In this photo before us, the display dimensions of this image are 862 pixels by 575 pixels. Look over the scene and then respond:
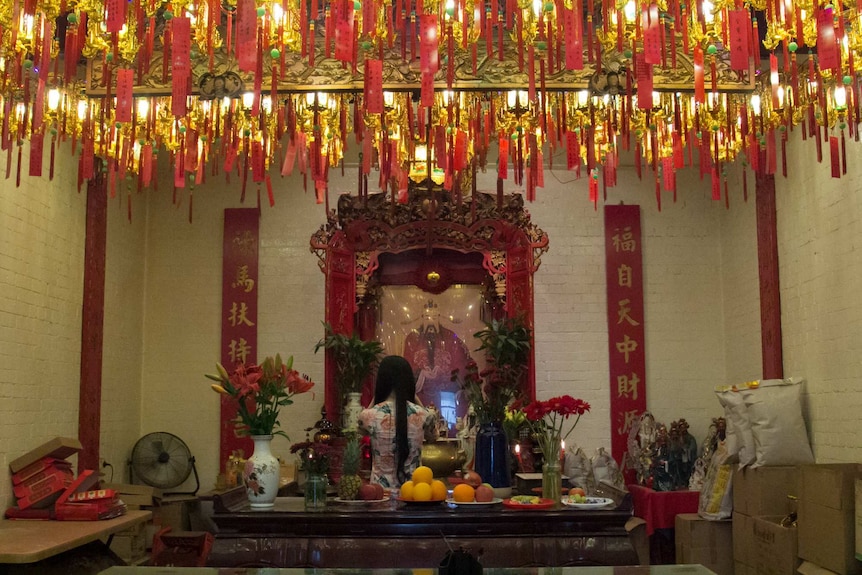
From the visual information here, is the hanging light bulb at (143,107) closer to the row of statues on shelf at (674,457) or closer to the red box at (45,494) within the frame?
the red box at (45,494)

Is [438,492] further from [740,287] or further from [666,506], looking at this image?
[740,287]

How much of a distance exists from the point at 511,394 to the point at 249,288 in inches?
112

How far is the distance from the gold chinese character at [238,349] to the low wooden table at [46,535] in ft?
9.03

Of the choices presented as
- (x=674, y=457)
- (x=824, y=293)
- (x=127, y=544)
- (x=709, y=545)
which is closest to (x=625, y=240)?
Result: (x=674, y=457)

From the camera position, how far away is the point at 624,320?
9633 millimetres

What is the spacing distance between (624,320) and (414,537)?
6272mm

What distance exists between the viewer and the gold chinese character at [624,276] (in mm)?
9672

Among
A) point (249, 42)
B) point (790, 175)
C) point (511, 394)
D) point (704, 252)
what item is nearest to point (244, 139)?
point (249, 42)

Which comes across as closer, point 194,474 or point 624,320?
point 194,474

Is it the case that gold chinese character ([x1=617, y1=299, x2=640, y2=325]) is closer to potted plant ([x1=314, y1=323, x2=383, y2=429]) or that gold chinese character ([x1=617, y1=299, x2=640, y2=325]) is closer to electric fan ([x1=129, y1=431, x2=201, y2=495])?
potted plant ([x1=314, y1=323, x2=383, y2=429])

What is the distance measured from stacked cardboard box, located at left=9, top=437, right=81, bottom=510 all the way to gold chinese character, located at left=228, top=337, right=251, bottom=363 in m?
2.83

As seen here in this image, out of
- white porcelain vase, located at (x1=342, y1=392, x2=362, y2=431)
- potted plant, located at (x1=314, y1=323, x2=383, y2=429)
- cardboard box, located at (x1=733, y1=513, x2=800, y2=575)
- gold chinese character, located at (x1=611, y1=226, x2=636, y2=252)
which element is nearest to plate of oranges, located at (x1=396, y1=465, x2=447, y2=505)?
cardboard box, located at (x1=733, y1=513, x2=800, y2=575)

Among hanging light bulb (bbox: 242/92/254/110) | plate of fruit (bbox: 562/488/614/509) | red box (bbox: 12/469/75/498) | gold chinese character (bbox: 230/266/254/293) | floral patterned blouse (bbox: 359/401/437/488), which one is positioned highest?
hanging light bulb (bbox: 242/92/254/110)

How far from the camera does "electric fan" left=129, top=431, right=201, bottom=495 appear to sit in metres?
9.10
